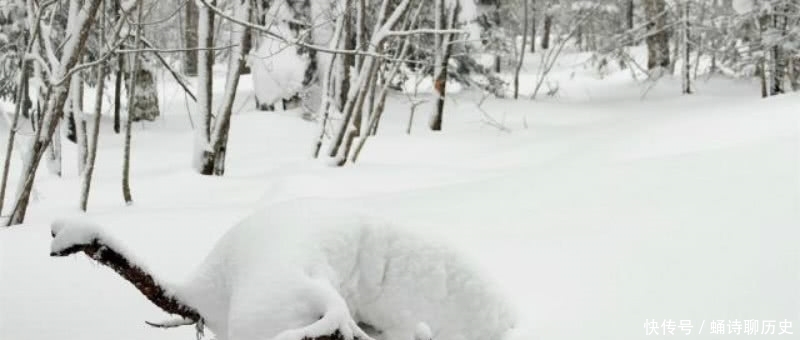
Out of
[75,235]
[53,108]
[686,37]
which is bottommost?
[75,235]

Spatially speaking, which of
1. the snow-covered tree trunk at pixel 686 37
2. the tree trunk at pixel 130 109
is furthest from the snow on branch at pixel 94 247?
the snow-covered tree trunk at pixel 686 37

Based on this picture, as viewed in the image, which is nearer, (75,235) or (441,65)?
(75,235)

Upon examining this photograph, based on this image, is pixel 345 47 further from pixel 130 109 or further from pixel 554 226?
pixel 554 226

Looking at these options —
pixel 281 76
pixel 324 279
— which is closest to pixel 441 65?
pixel 281 76

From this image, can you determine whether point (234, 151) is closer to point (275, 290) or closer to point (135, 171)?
point (135, 171)

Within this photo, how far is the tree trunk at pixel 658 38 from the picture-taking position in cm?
1930

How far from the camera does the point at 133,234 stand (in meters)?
4.48

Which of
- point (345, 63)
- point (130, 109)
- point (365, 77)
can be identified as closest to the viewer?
point (130, 109)

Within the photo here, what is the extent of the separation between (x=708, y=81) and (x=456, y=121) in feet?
27.6

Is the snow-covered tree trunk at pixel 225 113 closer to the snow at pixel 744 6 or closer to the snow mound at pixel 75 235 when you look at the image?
the snow mound at pixel 75 235

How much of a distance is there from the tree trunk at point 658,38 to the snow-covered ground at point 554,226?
1016 cm

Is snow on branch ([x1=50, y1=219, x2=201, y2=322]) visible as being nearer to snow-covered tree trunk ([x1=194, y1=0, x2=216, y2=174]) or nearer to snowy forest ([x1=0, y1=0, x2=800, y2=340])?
snowy forest ([x1=0, y1=0, x2=800, y2=340])

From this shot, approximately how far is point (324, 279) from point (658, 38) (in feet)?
64.4

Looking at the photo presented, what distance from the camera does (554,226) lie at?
14.6 ft
